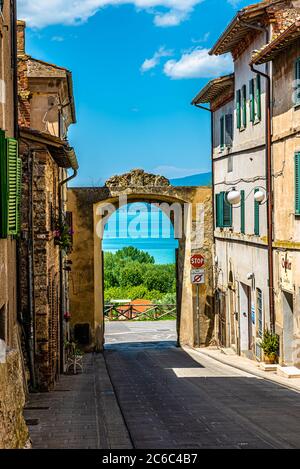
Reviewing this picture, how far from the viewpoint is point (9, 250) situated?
563 inches

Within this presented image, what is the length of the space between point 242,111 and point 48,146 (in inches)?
350

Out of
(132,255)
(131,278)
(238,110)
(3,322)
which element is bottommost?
(131,278)

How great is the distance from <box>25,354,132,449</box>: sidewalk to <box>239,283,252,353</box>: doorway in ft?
21.2

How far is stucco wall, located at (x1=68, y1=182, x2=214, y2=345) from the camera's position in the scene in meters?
29.8

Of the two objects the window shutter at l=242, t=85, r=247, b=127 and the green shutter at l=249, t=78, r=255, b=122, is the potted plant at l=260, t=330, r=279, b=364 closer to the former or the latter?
the green shutter at l=249, t=78, r=255, b=122

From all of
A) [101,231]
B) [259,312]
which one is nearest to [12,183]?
[259,312]

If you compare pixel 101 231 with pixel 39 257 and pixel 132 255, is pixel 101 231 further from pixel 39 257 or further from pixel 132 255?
pixel 132 255

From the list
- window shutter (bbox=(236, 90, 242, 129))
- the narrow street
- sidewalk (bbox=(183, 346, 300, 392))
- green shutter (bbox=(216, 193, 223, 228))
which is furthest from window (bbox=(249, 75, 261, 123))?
the narrow street

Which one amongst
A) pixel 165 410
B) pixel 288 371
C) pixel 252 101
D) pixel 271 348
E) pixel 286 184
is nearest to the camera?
pixel 165 410

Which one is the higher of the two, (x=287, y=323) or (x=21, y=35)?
(x=21, y=35)

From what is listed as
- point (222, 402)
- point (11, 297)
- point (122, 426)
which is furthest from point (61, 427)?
point (222, 402)

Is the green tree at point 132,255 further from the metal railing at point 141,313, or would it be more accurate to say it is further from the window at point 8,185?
the window at point 8,185

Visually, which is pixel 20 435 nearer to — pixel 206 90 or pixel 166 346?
pixel 206 90

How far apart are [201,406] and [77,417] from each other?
2357 mm
